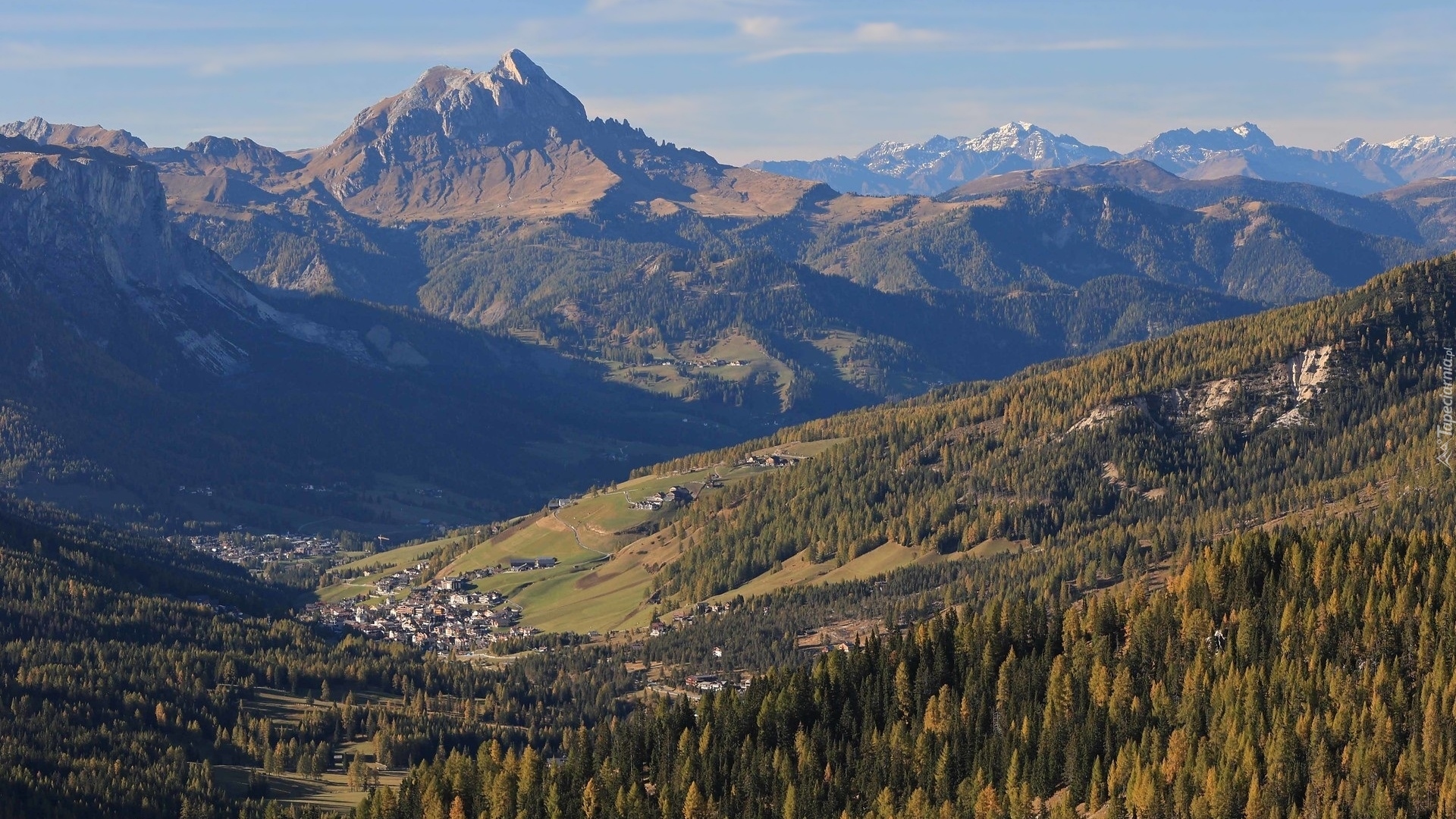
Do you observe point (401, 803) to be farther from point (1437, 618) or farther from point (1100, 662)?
point (1437, 618)

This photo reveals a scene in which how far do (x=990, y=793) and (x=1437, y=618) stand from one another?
42576 millimetres

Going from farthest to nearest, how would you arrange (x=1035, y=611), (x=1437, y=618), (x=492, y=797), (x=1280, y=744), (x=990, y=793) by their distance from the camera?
(x=1035, y=611), (x=492, y=797), (x=1437, y=618), (x=990, y=793), (x=1280, y=744)

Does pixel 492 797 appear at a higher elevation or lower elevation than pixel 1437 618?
lower

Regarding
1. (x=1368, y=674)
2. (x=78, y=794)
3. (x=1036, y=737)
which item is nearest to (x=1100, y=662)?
(x=1036, y=737)

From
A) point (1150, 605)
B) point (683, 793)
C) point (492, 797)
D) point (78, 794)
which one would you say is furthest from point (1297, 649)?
point (78, 794)

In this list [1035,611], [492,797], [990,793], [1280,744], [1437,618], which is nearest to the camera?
[1280,744]

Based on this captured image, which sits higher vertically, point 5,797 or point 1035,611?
point 1035,611

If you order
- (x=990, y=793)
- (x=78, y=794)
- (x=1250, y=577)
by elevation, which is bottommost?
(x=78, y=794)

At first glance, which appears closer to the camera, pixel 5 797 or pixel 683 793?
pixel 683 793

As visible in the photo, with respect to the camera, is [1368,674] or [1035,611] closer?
[1368,674]

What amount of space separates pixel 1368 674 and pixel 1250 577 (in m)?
26.5

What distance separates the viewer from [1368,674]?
154 m

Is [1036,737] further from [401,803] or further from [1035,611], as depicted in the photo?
[401,803]

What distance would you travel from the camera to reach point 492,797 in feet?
569
